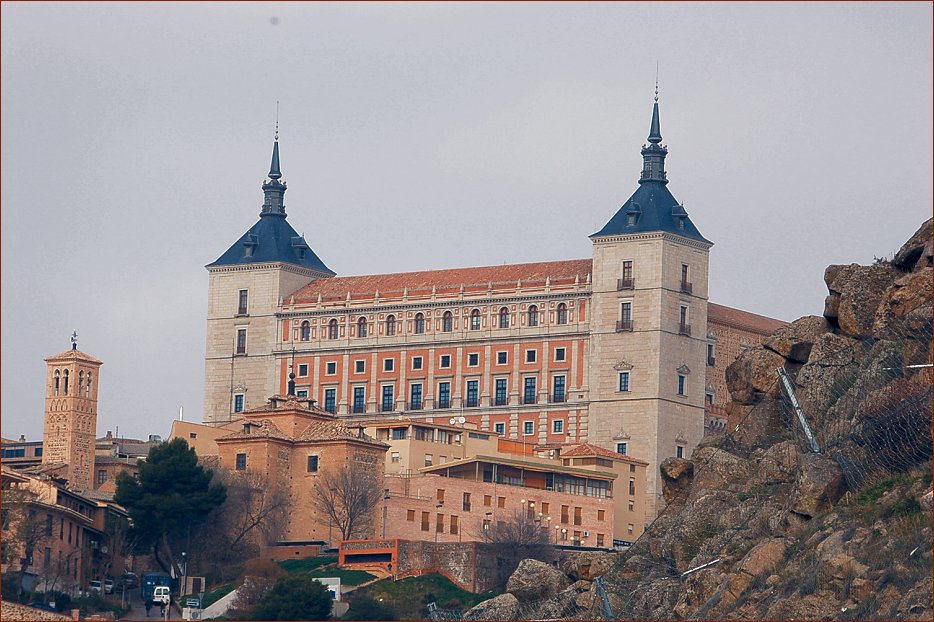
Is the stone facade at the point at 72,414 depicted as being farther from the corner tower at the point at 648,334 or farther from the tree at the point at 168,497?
the corner tower at the point at 648,334

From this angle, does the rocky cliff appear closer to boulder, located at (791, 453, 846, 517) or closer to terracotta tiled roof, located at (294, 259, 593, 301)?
boulder, located at (791, 453, 846, 517)

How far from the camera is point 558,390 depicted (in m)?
133

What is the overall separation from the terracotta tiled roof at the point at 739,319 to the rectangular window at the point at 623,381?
265 inches

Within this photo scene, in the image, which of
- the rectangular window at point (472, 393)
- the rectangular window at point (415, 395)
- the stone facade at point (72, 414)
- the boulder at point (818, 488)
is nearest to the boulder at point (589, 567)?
the boulder at point (818, 488)

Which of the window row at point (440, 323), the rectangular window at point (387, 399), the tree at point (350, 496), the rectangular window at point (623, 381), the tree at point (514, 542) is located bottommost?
the tree at point (514, 542)

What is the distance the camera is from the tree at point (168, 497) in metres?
107

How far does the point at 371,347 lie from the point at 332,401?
355cm

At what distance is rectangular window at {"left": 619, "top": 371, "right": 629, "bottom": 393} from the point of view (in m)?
131

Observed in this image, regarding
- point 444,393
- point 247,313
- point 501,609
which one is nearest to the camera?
point 501,609

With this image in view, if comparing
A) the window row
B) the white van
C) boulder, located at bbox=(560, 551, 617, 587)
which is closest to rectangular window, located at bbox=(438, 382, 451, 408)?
the window row

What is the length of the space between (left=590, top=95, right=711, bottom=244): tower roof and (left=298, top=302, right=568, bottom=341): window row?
15.7 ft

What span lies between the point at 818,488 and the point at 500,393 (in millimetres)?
84440

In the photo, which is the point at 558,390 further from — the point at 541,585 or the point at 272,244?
the point at 541,585

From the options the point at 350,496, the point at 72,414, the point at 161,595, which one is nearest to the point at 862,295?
the point at 161,595
